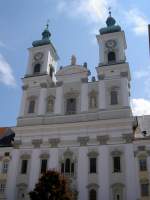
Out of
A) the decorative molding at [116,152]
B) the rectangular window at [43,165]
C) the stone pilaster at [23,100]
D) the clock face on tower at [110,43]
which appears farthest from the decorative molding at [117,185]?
the clock face on tower at [110,43]

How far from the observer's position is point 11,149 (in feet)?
115

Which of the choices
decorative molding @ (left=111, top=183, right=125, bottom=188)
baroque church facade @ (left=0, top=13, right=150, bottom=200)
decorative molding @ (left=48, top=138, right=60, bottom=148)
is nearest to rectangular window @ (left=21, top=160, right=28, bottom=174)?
baroque church facade @ (left=0, top=13, right=150, bottom=200)

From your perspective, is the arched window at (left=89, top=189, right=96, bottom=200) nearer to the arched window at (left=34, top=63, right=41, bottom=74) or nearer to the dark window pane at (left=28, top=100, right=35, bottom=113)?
the dark window pane at (left=28, top=100, right=35, bottom=113)

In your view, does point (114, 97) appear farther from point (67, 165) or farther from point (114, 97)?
point (67, 165)

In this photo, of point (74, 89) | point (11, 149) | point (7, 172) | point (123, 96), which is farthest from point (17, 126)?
point (123, 96)

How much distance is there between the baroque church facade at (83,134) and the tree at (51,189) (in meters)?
3.98

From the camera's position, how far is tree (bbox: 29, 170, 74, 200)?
25.8 meters

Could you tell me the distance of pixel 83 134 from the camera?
1298 inches

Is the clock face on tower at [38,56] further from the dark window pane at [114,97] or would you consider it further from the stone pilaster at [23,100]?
the dark window pane at [114,97]

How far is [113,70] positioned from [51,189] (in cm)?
1608

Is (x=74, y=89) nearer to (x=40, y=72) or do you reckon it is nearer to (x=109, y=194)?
(x=40, y=72)

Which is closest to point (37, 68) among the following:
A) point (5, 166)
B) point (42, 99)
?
point (42, 99)

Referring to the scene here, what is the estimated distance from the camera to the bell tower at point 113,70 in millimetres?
34031

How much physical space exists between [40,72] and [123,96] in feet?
38.1
